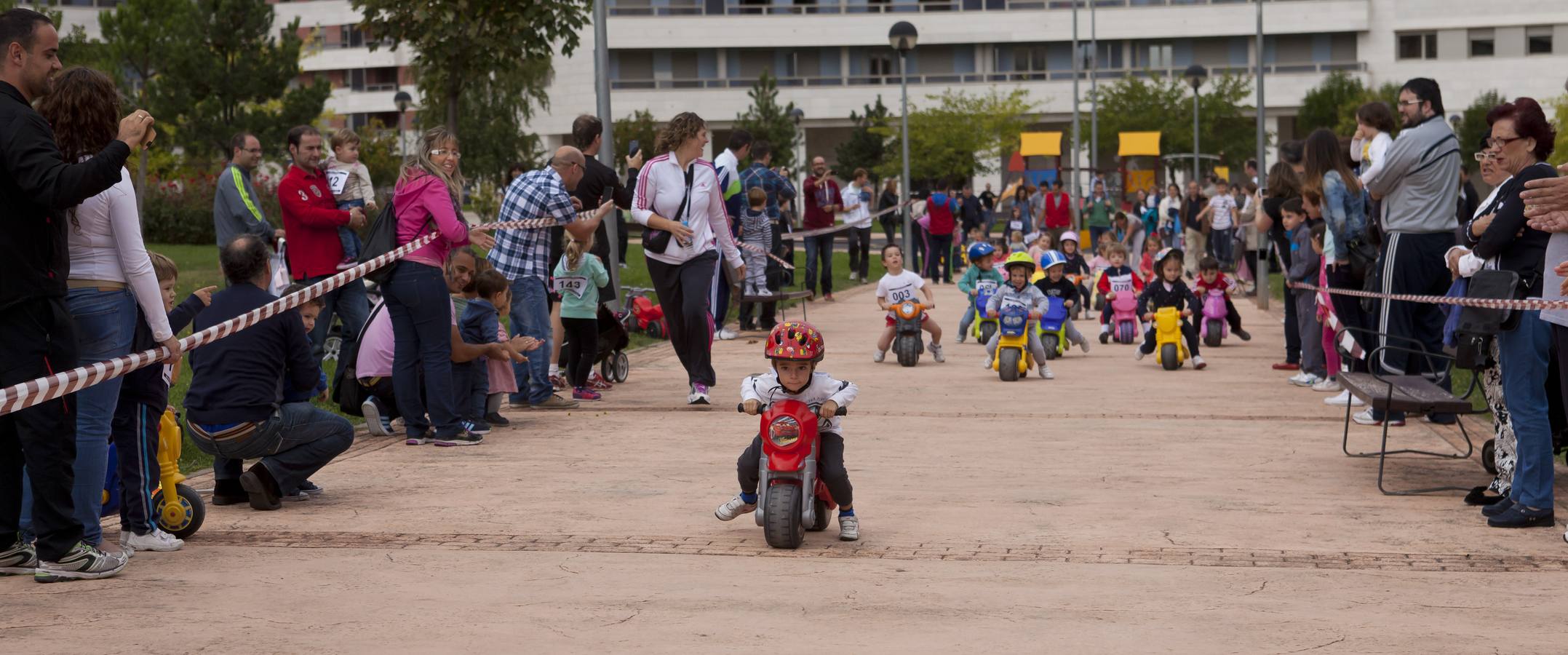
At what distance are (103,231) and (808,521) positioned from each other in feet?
10.1

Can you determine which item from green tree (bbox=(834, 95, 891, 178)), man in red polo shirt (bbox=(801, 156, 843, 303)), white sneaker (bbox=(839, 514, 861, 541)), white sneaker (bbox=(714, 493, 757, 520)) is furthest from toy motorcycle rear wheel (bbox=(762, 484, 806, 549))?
green tree (bbox=(834, 95, 891, 178))

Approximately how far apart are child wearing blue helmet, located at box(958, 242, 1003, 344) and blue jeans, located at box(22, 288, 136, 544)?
1137 centimetres

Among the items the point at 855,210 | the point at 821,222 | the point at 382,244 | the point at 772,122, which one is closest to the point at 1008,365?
the point at 382,244

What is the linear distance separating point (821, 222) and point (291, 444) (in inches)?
674

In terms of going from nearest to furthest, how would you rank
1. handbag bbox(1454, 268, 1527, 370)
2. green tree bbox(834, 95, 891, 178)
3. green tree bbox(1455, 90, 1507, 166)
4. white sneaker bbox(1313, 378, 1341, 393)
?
1. handbag bbox(1454, 268, 1527, 370)
2. white sneaker bbox(1313, 378, 1341, 393)
3. green tree bbox(1455, 90, 1507, 166)
4. green tree bbox(834, 95, 891, 178)

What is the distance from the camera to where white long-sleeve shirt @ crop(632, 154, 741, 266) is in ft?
39.7

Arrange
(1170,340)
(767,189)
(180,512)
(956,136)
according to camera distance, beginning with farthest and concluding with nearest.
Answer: (956,136)
(767,189)
(1170,340)
(180,512)

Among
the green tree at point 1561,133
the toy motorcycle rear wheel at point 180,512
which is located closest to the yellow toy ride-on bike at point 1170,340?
the toy motorcycle rear wheel at point 180,512

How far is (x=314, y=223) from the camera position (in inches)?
502

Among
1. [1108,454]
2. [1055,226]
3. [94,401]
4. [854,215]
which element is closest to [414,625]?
[94,401]

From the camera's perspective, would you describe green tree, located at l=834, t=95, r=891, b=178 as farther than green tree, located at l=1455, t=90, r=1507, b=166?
Yes

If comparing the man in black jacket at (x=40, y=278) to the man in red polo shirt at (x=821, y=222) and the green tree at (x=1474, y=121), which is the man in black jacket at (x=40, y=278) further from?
the green tree at (x=1474, y=121)

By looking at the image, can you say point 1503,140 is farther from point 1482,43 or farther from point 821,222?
point 1482,43

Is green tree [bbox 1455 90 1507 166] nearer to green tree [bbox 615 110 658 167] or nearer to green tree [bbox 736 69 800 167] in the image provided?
green tree [bbox 736 69 800 167]
